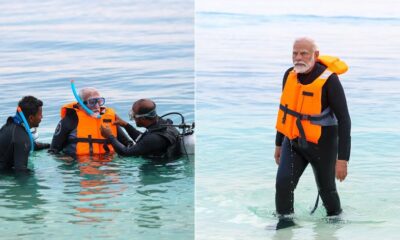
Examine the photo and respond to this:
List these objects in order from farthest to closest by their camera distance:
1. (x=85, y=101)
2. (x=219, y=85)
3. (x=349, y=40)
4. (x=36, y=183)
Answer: (x=349, y=40)
(x=219, y=85)
(x=85, y=101)
(x=36, y=183)

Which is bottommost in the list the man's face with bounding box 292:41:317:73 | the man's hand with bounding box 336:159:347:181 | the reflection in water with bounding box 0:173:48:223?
the reflection in water with bounding box 0:173:48:223

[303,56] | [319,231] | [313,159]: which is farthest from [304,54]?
[319,231]

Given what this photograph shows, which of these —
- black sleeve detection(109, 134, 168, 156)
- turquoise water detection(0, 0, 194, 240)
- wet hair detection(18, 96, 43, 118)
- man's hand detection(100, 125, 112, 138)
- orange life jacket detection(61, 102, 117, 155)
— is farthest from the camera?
orange life jacket detection(61, 102, 117, 155)

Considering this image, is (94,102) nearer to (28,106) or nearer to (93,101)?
(93,101)

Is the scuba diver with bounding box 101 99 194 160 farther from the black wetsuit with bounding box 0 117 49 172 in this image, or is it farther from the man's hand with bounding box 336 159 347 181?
the man's hand with bounding box 336 159 347 181

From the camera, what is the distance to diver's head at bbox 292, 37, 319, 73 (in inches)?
280

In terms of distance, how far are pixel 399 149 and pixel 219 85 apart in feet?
17.7

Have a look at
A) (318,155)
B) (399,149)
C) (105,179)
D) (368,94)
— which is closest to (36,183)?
(105,179)

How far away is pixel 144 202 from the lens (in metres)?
8.33

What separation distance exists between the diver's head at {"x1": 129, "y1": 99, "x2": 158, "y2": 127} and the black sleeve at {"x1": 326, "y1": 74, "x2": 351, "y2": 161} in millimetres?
2665

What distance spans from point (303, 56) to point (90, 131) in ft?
10.2

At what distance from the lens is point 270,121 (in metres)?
12.7

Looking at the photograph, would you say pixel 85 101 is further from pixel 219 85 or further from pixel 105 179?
pixel 219 85

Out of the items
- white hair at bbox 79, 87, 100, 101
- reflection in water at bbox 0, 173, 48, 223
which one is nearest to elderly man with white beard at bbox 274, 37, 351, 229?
reflection in water at bbox 0, 173, 48, 223
